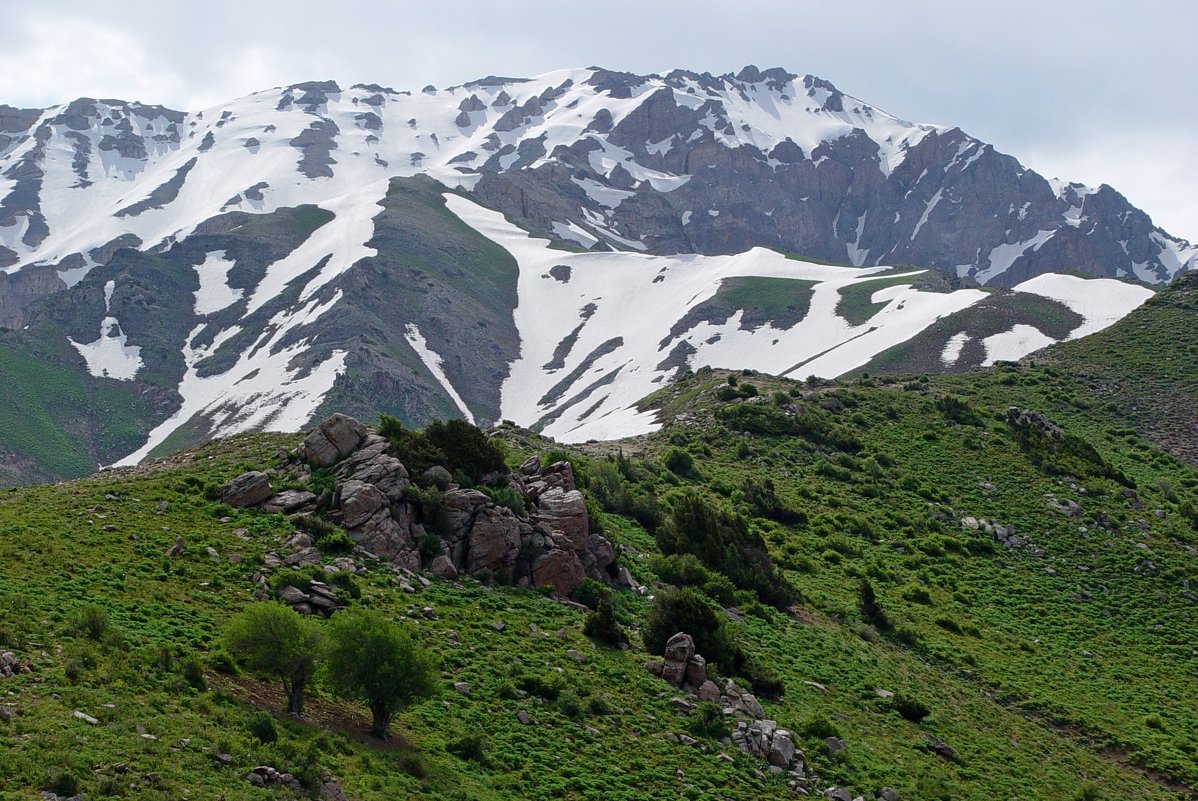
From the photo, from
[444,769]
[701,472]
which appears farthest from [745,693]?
Answer: [701,472]

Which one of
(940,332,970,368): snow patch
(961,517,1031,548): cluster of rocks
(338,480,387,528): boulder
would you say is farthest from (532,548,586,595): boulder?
(940,332,970,368): snow patch

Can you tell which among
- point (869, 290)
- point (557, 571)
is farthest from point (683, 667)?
point (869, 290)

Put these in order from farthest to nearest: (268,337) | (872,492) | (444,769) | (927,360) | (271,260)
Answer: (271,260) → (268,337) → (927,360) → (872,492) → (444,769)

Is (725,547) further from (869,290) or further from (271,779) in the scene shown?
(869,290)

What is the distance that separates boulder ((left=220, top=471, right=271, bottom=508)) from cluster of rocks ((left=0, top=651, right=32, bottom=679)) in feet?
34.6

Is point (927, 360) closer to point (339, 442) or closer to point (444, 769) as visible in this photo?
point (339, 442)

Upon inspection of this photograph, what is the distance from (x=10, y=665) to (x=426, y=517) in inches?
478

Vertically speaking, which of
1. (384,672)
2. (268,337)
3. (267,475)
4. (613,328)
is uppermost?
(613,328)

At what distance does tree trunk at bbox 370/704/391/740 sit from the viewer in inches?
709

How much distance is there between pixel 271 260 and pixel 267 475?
7039 inches

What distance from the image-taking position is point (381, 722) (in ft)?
59.5

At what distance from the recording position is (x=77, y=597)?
19.6 m

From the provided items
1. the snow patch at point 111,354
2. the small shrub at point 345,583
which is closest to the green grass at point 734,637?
the small shrub at point 345,583

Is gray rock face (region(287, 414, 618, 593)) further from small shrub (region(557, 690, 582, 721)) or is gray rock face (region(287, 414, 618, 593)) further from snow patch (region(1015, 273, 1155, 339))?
snow patch (region(1015, 273, 1155, 339))
